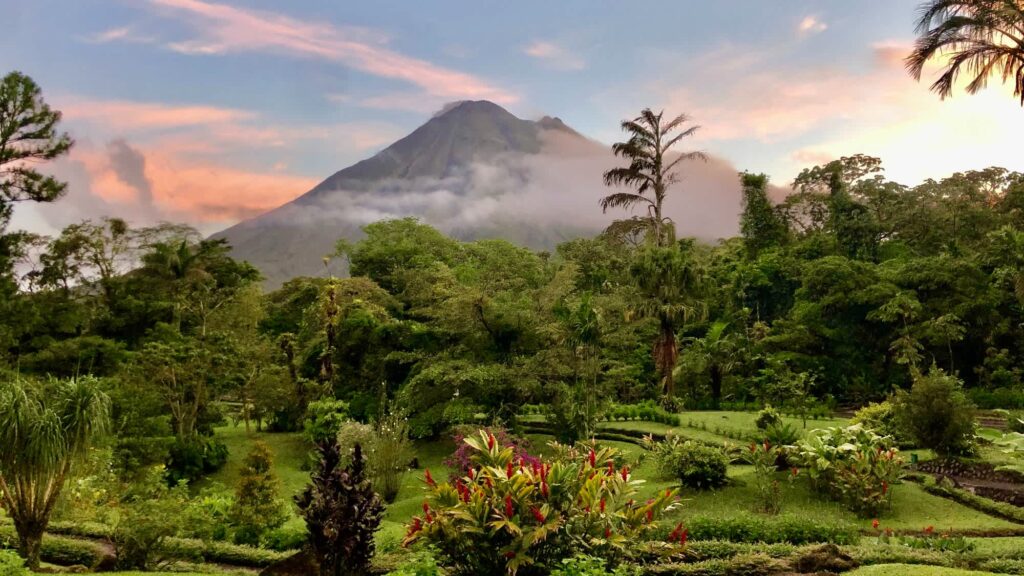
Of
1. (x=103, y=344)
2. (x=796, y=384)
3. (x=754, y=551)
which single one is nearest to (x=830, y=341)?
(x=796, y=384)

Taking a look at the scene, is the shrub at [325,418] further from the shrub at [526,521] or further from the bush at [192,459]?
the shrub at [526,521]

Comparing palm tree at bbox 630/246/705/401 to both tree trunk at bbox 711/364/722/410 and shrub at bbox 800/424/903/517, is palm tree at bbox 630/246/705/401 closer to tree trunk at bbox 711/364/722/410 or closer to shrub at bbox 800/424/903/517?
tree trunk at bbox 711/364/722/410

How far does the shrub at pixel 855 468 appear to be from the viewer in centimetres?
1160

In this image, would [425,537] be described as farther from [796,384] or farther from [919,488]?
[796,384]

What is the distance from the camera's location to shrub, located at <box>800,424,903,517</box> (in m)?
11.6

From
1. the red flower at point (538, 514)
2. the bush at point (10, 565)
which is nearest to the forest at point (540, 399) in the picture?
the red flower at point (538, 514)

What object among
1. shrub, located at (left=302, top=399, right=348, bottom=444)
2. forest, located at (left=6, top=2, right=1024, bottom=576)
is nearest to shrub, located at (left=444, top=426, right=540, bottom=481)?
forest, located at (left=6, top=2, right=1024, bottom=576)

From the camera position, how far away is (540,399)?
1925cm

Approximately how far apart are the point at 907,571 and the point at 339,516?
5.93 metres

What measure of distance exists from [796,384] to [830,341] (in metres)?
13.1

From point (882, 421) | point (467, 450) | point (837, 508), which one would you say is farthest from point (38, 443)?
point (882, 421)

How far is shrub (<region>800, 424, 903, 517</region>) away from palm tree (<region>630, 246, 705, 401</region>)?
35.0 feet

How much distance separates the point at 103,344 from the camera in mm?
24109

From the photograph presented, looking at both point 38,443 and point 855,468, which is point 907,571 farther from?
point 38,443
